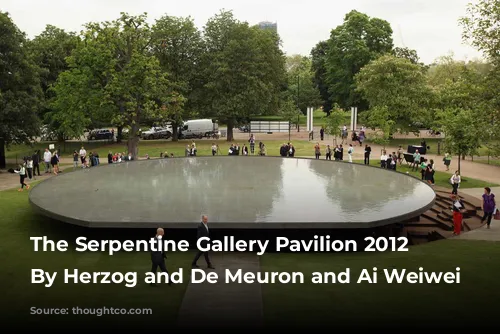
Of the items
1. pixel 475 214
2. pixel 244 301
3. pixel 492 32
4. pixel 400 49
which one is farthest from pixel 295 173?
pixel 400 49

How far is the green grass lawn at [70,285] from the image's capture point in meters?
9.91

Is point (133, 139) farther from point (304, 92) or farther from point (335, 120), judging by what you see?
point (304, 92)

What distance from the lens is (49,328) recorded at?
30.5 feet

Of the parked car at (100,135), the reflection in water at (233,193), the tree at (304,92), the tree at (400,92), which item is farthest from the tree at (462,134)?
the tree at (304,92)

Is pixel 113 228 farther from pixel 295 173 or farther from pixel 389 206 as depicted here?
pixel 295 173

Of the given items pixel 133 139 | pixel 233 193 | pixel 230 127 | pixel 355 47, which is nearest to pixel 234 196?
pixel 233 193

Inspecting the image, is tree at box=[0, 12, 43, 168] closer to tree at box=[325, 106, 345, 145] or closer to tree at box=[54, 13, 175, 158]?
tree at box=[54, 13, 175, 158]

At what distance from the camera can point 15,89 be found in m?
32.9

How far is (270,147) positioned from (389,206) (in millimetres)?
28803

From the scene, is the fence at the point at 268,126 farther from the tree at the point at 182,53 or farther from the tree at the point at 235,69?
the tree at the point at 182,53

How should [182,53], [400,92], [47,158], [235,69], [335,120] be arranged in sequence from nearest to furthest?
[47,158]
[335,120]
[400,92]
[235,69]
[182,53]

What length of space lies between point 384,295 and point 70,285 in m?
7.36

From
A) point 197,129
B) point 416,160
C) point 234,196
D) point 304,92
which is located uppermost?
point 304,92

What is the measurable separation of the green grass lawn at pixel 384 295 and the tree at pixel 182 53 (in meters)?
36.8
